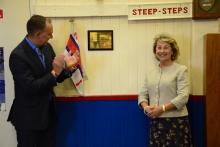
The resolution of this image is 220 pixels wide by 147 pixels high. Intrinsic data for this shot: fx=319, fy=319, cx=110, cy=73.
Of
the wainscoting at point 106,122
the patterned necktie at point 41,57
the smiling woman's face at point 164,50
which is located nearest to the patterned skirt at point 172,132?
the wainscoting at point 106,122

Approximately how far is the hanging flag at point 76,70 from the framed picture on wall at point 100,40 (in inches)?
4.7

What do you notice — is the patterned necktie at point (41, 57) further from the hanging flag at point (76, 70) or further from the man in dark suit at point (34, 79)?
the hanging flag at point (76, 70)

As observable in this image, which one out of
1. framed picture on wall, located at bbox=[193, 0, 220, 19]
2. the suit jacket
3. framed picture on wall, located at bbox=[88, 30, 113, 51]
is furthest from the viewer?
framed picture on wall, located at bbox=[88, 30, 113, 51]

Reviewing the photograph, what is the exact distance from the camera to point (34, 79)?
2.21 m

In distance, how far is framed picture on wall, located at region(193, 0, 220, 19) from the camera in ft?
8.34

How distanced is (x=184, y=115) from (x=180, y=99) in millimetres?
158

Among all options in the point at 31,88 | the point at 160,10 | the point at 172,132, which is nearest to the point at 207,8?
the point at 160,10

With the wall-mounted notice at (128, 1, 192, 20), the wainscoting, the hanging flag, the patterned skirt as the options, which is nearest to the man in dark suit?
the hanging flag

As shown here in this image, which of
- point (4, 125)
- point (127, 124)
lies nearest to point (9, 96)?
point (4, 125)

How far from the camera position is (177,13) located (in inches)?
103

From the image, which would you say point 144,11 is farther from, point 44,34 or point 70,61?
Answer: point 44,34

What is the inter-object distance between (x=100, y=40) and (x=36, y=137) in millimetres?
932

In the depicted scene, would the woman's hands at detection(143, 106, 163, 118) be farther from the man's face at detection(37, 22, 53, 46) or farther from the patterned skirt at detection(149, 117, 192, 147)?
the man's face at detection(37, 22, 53, 46)

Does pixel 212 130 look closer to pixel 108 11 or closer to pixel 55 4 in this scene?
pixel 108 11
